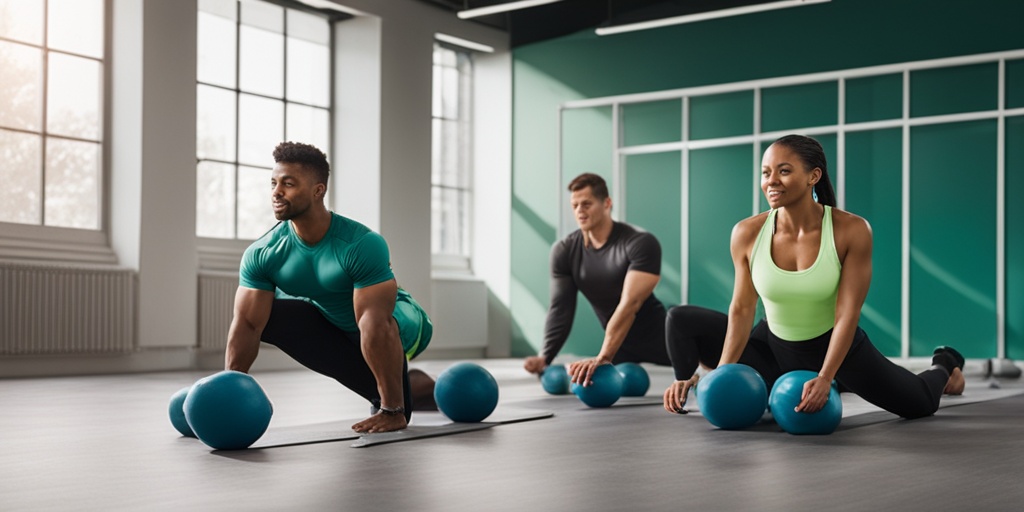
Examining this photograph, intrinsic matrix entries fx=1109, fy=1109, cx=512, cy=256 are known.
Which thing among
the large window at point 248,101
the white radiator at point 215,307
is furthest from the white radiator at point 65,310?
the large window at point 248,101

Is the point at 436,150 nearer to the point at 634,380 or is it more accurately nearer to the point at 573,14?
the point at 573,14

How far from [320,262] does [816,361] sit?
1.88 metres

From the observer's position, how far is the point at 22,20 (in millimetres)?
8469

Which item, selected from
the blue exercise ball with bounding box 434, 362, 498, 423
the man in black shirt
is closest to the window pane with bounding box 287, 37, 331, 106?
the man in black shirt

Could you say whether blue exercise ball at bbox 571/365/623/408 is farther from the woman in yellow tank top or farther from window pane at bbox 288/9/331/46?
window pane at bbox 288/9/331/46

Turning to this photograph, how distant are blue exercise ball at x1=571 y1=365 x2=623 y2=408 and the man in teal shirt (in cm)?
131

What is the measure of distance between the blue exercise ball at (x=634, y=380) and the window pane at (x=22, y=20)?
5462 millimetres

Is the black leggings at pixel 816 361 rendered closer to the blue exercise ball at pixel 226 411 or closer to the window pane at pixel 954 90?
the blue exercise ball at pixel 226 411

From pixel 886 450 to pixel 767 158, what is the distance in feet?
3.56

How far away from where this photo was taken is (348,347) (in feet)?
13.6

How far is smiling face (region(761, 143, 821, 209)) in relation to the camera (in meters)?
3.85

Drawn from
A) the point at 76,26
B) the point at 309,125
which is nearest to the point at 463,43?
the point at 309,125

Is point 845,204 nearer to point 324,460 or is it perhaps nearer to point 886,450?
point 886,450

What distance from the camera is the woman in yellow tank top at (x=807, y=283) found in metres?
3.84
